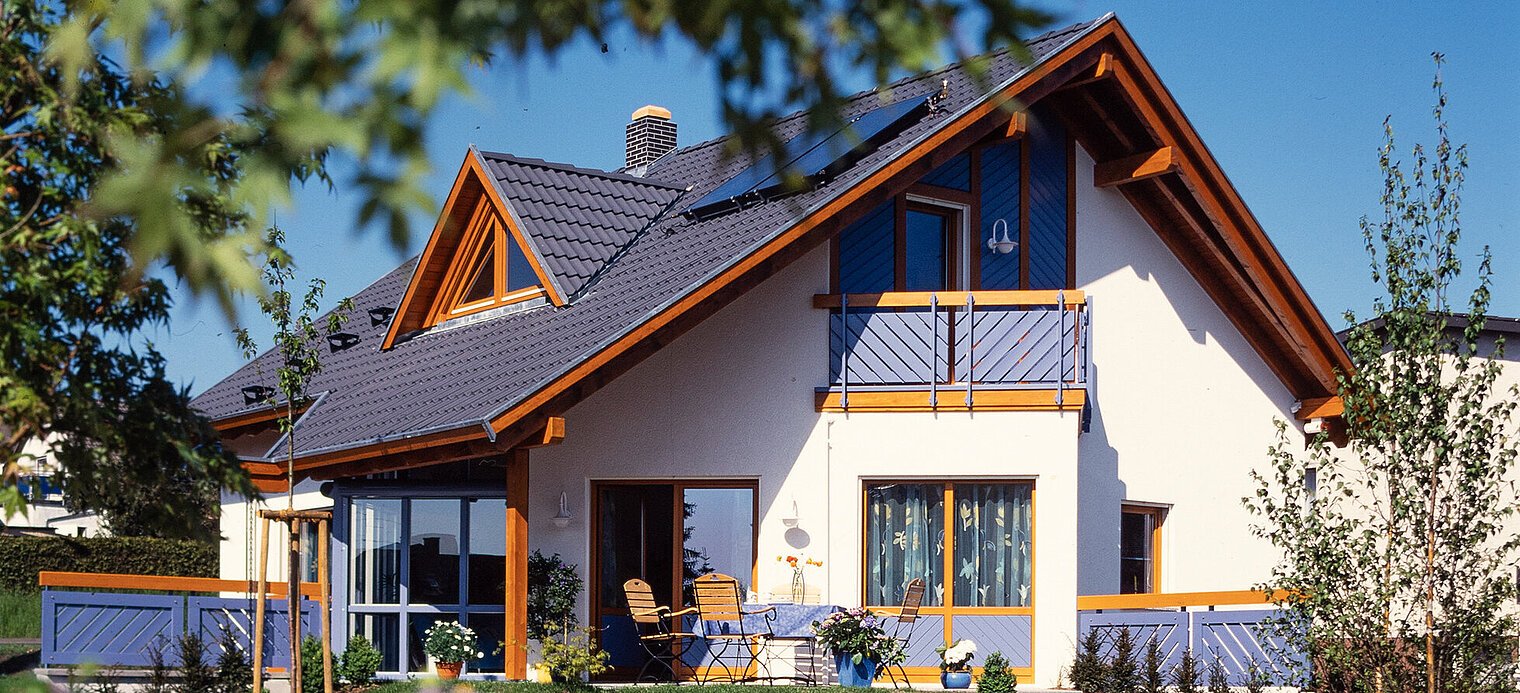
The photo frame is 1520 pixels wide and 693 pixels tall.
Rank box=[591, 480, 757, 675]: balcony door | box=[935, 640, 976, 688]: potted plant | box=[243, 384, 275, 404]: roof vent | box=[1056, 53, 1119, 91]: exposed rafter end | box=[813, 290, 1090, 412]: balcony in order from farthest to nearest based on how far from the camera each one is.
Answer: box=[243, 384, 275, 404]: roof vent < box=[1056, 53, 1119, 91]: exposed rafter end < box=[591, 480, 757, 675]: balcony door < box=[813, 290, 1090, 412]: balcony < box=[935, 640, 976, 688]: potted plant

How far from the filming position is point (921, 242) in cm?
1474

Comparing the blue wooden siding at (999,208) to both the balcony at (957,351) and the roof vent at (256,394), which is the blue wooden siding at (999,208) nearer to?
the balcony at (957,351)

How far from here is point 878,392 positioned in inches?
532

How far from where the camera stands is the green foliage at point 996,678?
485 inches

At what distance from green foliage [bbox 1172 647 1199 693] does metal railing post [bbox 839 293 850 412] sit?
3608 millimetres

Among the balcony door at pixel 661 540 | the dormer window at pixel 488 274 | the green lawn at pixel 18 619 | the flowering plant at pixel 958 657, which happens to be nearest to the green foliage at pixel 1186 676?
the flowering plant at pixel 958 657

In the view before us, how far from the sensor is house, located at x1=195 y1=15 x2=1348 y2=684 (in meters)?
13.2

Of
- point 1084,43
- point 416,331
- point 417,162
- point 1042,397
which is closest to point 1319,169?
point 1084,43

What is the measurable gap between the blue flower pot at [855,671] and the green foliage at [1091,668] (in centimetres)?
174

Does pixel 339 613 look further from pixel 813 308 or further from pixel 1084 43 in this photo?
pixel 1084 43

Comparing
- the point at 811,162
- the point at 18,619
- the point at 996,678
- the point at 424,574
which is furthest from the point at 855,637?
the point at 18,619

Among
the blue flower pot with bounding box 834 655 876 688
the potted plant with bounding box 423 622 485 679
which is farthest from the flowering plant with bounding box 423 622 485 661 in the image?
the blue flower pot with bounding box 834 655 876 688

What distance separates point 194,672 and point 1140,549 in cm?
909

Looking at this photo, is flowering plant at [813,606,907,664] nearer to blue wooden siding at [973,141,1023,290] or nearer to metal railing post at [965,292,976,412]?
metal railing post at [965,292,976,412]
